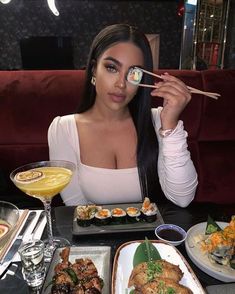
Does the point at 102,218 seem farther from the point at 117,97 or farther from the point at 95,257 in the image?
the point at 117,97

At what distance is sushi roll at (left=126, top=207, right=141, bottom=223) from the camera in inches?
49.3

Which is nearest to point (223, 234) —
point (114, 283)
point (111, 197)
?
point (114, 283)

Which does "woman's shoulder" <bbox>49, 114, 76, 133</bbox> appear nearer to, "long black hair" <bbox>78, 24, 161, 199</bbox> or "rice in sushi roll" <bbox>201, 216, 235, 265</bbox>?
"long black hair" <bbox>78, 24, 161, 199</bbox>

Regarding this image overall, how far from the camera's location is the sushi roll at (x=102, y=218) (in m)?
1.23

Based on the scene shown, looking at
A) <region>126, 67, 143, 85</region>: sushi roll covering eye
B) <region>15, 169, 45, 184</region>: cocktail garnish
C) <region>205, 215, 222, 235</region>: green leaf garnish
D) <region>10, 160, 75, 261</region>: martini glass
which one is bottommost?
<region>205, 215, 222, 235</region>: green leaf garnish

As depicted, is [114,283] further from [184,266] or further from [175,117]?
[175,117]

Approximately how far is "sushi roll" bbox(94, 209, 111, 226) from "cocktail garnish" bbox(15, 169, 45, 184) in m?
0.31

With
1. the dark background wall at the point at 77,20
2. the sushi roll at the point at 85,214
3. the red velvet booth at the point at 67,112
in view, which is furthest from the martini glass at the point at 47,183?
the dark background wall at the point at 77,20

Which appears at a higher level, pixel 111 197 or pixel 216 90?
pixel 216 90

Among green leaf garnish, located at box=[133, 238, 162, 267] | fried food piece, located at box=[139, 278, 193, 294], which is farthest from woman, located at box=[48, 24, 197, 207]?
fried food piece, located at box=[139, 278, 193, 294]

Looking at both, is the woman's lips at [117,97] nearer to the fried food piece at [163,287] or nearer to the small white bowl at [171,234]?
the small white bowl at [171,234]

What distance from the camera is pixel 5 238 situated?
0.90 metres

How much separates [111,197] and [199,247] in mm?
659

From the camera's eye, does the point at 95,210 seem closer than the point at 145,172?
Yes
